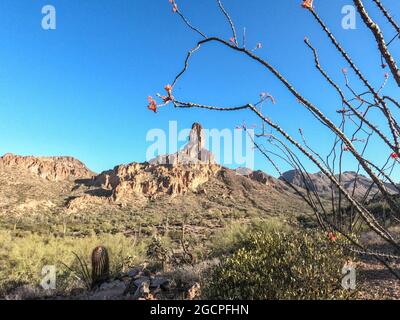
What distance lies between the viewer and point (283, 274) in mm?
5969

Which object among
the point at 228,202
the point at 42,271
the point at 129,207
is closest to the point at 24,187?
the point at 129,207

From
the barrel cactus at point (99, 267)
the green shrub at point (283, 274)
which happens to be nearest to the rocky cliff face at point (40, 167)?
the barrel cactus at point (99, 267)

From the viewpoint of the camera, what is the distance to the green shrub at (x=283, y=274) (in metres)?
5.53

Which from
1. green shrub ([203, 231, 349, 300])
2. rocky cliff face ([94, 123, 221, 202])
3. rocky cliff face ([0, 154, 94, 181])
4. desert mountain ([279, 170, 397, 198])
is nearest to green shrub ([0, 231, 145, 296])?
green shrub ([203, 231, 349, 300])

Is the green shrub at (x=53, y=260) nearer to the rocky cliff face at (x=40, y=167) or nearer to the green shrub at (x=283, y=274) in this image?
the green shrub at (x=283, y=274)

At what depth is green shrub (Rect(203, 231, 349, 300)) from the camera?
18.1ft

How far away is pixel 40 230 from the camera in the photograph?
98.6ft

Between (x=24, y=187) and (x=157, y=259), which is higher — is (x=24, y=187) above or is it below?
above

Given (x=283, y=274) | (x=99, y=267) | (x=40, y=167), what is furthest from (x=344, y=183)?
(x=40, y=167)

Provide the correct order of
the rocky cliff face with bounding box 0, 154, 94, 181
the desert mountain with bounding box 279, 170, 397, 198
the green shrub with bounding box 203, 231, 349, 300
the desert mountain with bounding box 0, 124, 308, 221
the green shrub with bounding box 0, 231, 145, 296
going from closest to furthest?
the desert mountain with bounding box 279, 170, 397, 198, the green shrub with bounding box 203, 231, 349, 300, the green shrub with bounding box 0, 231, 145, 296, the desert mountain with bounding box 0, 124, 308, 221, the rocky cliff face with bounding box 0, 154, 94, 181

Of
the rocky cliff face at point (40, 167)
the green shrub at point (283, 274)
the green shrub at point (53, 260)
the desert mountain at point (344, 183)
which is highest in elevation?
the rocky cliff face at point (40, 167)

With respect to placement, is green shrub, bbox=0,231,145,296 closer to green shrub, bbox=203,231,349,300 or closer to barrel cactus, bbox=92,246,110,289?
barrel cactus, bbox=92,246,110,289
